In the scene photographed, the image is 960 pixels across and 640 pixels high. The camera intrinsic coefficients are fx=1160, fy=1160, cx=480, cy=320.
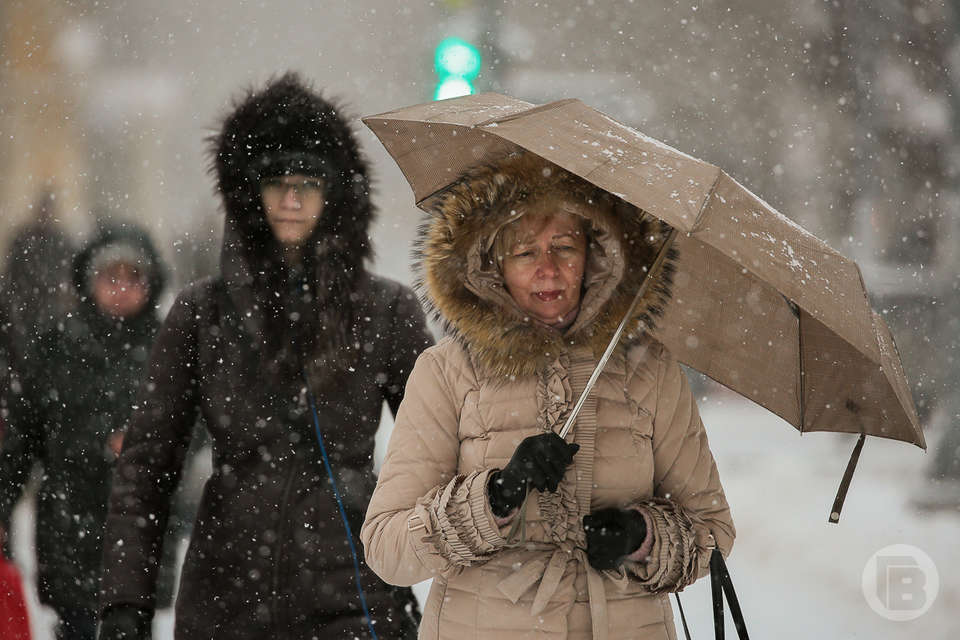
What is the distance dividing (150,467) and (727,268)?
196 cm

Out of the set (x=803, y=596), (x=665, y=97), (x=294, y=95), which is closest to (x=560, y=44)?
(x=665, y=97)

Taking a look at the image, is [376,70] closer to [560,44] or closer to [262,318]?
[560,44]

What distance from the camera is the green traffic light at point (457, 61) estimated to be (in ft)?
23.7

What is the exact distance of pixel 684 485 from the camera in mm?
2758

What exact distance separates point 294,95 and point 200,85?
9.07 m

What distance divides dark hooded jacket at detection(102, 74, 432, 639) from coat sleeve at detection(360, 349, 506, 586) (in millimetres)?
1117

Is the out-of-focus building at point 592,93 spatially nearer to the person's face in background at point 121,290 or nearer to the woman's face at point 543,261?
the person's face in background at point 121,290

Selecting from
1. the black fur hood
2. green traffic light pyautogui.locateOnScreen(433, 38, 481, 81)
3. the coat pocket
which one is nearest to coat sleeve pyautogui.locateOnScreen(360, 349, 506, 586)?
the coat pocket

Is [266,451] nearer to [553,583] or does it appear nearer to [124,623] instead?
[124,623]

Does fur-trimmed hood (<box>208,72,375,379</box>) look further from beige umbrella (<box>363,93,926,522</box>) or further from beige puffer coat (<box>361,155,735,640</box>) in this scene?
beige puffer coat (<box>361,155,735,640</box>)

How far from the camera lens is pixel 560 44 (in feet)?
42.3

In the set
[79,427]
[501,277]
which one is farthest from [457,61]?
[501,277]

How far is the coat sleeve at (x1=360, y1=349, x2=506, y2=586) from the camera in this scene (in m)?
2.45

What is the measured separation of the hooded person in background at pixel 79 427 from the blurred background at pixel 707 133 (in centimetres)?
121
